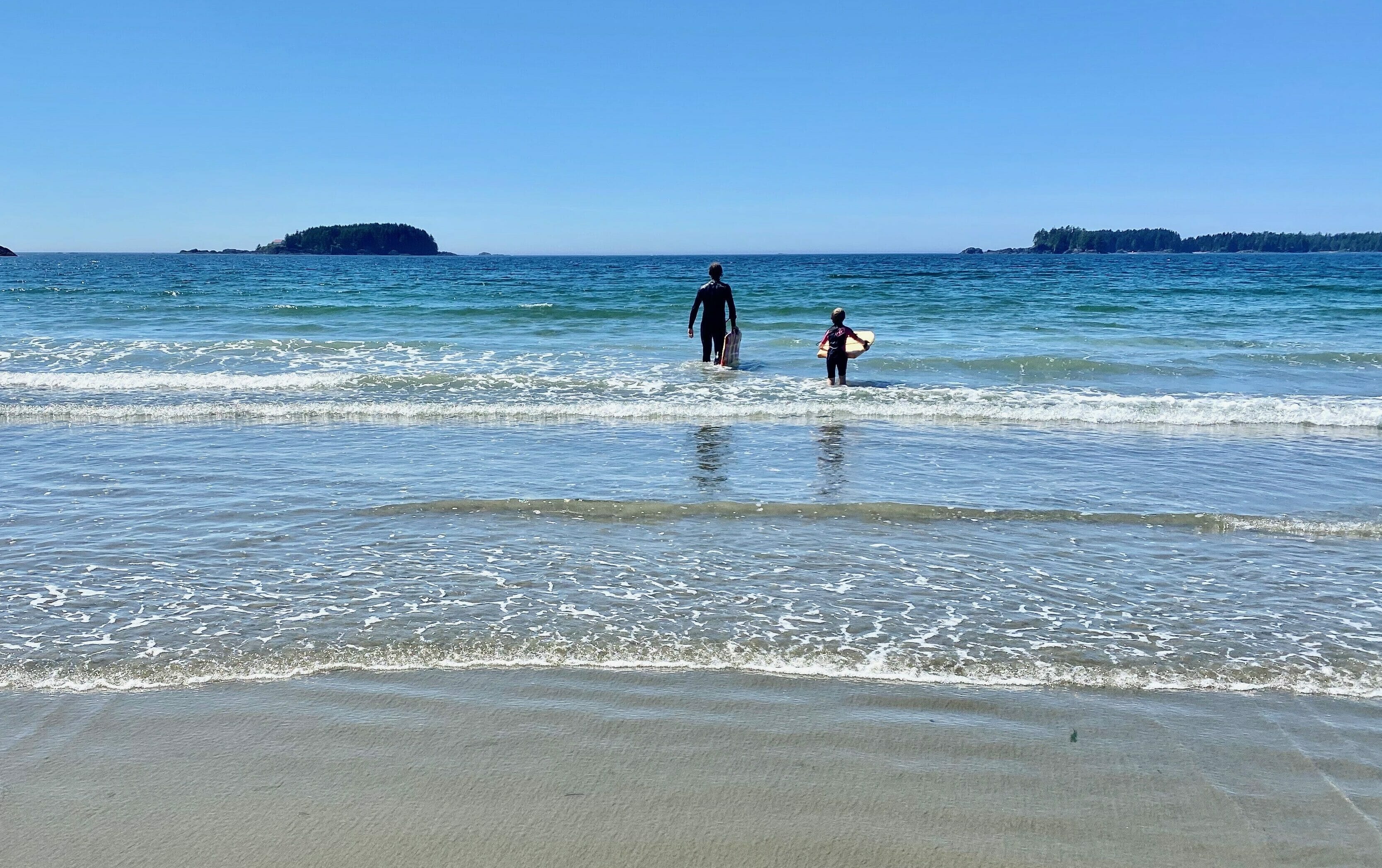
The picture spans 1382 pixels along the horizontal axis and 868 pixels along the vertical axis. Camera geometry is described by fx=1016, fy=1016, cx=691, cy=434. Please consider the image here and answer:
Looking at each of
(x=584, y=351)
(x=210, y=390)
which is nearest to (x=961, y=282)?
(x=584, y=351)

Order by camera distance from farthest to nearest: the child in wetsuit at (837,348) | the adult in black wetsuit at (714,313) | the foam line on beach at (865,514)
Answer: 1. the adult in black wetsuit at (714,313)
2. the child in wetsuit at (837,348)
3. the foam line on beach at (865,514)

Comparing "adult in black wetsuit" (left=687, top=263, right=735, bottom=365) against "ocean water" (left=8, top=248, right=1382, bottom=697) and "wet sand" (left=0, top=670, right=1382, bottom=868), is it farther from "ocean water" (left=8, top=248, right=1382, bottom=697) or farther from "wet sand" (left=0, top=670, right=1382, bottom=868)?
"wet sand" (left=0, top=670, right=1382, bottom=868)

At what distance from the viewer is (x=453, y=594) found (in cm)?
541

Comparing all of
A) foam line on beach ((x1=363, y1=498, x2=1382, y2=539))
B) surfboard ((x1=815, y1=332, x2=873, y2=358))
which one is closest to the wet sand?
foam line on beach ((x1=363, y1=498, x2=1382, y2=539))

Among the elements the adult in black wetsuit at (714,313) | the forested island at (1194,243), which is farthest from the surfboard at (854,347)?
the forested island at (1194,243)

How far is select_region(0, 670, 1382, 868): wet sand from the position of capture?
10.3 feet

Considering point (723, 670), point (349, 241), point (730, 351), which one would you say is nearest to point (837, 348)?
point (730, 351)

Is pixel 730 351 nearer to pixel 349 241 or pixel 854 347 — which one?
pixel 854 347

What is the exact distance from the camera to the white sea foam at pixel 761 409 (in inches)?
467

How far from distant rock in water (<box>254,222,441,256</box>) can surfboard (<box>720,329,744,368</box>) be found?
15659 cm

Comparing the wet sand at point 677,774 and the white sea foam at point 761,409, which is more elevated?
the white sea foam at point 761,409

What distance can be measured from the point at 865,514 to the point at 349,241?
171 metres

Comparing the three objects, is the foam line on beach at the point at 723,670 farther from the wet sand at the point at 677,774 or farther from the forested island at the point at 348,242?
the forested island at the point at 348,242

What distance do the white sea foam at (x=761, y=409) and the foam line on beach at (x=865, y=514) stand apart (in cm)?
439
